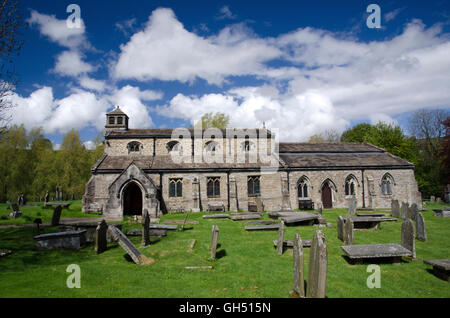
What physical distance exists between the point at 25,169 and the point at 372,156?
1946 inches

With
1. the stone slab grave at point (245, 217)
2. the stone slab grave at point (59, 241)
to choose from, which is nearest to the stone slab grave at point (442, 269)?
the stone slab grave at point (245, 217)

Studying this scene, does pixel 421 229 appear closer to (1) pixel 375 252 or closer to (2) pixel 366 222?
(2) pixel 366 222

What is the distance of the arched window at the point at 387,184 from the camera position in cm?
2656

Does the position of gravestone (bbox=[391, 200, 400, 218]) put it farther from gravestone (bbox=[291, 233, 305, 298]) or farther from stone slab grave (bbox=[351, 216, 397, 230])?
gravestone (bbox=[291, 233, 305, 298])

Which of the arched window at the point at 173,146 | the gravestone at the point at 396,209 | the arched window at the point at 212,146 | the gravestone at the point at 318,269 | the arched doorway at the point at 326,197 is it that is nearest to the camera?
the gravestone at the point at 318,269

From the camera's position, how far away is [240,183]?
24.7m

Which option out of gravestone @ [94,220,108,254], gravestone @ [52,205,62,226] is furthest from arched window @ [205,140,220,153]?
gravestone @ [94,220,108,254]

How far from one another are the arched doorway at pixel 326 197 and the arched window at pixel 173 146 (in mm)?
16974

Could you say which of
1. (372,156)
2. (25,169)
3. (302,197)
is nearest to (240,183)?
(302,197)

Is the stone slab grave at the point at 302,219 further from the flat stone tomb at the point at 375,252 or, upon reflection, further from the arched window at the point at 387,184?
the arched window at the point at 387,184

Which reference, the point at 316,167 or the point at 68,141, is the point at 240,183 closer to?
the point at 316,167

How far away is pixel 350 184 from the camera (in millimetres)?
26453

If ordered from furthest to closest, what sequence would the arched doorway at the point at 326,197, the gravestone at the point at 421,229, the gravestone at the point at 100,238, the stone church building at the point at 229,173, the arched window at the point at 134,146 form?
the arched window at the point at 134,146 → the arched doorway at the point at 326,197 → the stone church building at the point at 229,173 → the gravestone at the point at 421,229 → the gravestone at the point at 100,238

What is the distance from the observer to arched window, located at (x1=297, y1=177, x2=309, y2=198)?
1006 inches
